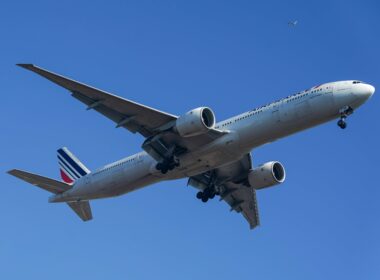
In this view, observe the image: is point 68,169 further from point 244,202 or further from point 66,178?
point 244,202

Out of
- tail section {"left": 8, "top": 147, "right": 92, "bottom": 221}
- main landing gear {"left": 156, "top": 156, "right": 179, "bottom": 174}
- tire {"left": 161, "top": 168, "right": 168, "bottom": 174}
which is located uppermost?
tail section {"left": 8, "top": 147, "right": 92, "bottom": 221}

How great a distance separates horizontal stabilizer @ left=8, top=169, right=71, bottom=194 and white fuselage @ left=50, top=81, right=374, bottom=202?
416cm

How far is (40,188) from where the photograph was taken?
5188cm

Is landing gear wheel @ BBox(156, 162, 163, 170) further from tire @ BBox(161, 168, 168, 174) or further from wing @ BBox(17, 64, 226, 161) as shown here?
wing @ BBox(17, 64, 226, 161)

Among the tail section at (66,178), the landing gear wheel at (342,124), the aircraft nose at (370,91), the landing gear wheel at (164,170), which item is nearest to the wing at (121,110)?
the landing gear wheel at (164,170)

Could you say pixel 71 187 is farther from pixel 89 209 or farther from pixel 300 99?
pixel 300 99

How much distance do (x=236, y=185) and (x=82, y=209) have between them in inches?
462

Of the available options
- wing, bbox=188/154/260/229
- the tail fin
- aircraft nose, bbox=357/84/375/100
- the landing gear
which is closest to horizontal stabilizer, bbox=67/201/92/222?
the tail fin

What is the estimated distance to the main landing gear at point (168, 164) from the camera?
46219 millimetres

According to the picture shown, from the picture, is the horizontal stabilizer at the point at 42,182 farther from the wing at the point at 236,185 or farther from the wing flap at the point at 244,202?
the wing flap at the point at 244,202

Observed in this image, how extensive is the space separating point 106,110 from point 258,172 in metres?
12.5

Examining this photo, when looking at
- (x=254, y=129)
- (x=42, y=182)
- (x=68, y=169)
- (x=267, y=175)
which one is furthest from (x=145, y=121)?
(x=68, y=169)

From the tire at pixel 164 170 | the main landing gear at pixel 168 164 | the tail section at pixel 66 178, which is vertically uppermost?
the tail section at pixel 66 178

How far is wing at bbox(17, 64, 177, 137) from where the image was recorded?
4391cm
